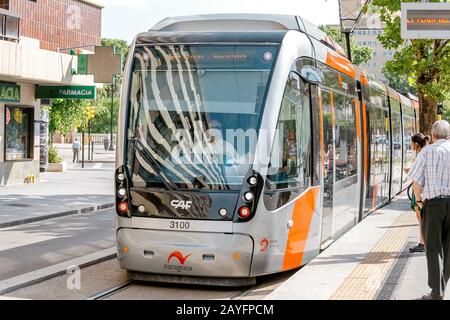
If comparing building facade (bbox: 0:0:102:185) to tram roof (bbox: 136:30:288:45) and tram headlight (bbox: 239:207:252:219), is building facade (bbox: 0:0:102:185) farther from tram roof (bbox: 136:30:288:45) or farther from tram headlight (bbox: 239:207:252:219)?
tram headlight (bbox: 239:207:252:219)

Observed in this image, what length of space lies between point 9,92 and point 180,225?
17.7m

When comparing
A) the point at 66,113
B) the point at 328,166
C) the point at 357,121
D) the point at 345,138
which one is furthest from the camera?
the point at 66,113

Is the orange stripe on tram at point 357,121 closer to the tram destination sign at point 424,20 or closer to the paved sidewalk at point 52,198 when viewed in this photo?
the tram destination sign at point 424,20

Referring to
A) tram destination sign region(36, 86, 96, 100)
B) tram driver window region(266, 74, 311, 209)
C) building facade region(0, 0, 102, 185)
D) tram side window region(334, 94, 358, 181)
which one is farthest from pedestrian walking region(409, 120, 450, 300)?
tram destination sign region(36, 86, 96, 100)

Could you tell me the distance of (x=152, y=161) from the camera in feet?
28.0

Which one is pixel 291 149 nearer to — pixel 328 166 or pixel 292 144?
pixel 292 144

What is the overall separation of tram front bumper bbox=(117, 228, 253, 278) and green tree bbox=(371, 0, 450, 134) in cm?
1539

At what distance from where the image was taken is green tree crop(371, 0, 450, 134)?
22219 mm

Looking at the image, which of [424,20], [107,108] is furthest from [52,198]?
[107,108]

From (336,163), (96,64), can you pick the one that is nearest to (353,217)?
(336,163)

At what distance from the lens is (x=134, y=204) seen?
27.9 feet

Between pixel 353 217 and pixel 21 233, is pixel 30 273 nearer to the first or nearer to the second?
pixel 21 233

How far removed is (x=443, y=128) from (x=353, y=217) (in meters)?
6.18

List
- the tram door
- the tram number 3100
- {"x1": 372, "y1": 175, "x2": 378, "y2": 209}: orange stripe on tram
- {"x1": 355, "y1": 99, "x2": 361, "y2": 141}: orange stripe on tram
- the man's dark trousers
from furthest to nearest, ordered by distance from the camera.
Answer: {"x1": 372, "y1": 175, "x2": 378, "y2": 209}: orange stripe on tram < {"x1": 355, "y1": 99, "x2": 361, "y2": 141}: orange stripe on tram < the tram door < the tram number 3100 < the man's dark trousers
